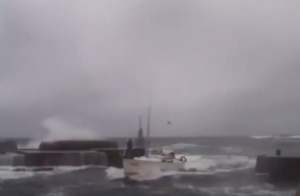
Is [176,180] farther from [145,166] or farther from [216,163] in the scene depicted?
[216,163]

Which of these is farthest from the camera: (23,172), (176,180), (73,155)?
(23,172)

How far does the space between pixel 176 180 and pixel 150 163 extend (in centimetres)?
73

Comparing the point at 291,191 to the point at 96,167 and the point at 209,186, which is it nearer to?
the point at 209,186

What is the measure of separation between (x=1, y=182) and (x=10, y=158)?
1.77 metres

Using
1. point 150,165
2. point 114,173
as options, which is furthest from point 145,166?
point 114,173

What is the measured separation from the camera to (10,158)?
12070 millimetres

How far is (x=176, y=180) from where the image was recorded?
32.9 ft

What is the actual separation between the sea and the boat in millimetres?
138

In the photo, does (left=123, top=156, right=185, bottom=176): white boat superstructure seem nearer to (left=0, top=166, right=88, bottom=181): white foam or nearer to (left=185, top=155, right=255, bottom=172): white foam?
(left=185, top=155, right=255, bottom=172): white foam

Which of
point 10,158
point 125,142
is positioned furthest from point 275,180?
point 10,158

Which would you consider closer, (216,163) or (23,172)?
(216,163)

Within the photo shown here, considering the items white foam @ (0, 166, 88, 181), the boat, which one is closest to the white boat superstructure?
the boat

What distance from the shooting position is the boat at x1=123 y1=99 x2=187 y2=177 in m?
10.2

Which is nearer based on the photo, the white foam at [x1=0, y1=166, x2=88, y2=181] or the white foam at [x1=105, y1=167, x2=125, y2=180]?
the white foam at [x1=105, y1=167, x2=125, y2=180]
